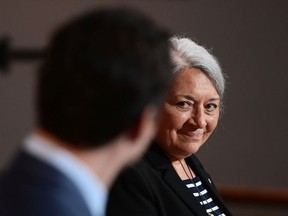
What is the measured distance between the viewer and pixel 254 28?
3930 millimetres

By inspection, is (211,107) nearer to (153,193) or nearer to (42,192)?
(153,193)

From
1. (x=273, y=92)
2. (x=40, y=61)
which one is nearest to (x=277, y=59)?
(x=273, y=92)

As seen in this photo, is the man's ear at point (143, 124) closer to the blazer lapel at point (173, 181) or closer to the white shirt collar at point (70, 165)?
the white shirt collar at point (70, 165)

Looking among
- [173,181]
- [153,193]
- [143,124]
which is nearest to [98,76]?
[143,124]

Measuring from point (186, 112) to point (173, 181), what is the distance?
0.25m

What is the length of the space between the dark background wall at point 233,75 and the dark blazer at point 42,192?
2954 millimetres

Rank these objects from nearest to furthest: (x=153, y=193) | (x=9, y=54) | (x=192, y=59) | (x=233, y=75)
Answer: (x=9, y=54)
(x=153, y=193)
(x=192, y=59)
(x=233, y=75)

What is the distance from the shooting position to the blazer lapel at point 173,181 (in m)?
1.96

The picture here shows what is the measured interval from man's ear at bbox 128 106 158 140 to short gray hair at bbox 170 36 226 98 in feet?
3.77

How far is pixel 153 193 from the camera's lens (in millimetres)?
1853

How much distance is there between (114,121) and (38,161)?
0.35 feet

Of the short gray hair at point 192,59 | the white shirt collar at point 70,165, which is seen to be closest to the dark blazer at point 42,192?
the white shirt collar at point 70,165

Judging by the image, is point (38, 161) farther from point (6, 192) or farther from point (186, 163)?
point (186, 163)

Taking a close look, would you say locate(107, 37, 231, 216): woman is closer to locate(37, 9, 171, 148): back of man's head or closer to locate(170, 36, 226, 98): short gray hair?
locate(170, 36, 226, 98): short gray hair
